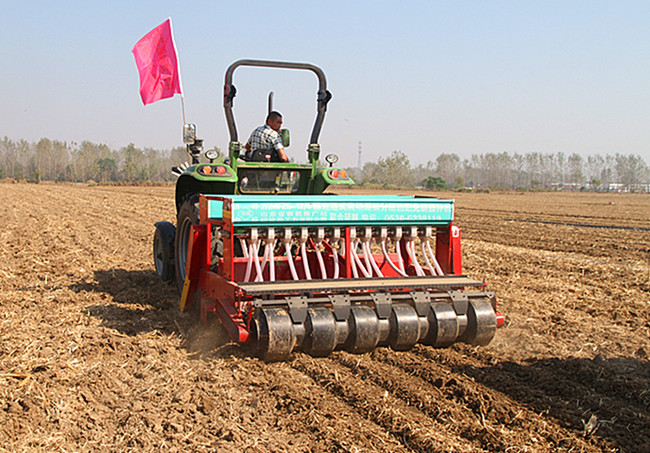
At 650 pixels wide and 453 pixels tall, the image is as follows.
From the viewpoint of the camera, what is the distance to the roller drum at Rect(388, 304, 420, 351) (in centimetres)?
422

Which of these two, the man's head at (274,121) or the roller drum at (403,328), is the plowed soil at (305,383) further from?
the man's head at (274,121)

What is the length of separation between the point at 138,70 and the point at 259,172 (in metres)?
3.85

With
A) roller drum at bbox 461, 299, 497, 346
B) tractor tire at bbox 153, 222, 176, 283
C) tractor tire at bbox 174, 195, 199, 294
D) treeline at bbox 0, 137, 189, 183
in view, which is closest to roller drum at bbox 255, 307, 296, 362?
roller drum at bbox 461, 299, 497, 346

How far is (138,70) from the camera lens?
8.76 meters

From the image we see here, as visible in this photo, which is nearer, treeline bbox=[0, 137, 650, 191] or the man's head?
the man's head

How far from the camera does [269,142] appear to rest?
6117mm

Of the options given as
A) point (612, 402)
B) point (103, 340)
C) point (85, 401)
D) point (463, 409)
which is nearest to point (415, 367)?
point (463, 409)

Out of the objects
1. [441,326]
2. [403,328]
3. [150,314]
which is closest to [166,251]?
[150,314]

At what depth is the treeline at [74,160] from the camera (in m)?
88.8

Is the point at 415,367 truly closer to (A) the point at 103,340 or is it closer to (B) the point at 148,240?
(A) the point at 103,340

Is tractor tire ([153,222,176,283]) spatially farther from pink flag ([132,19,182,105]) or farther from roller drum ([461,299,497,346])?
roller drum ([461,299,497,346])

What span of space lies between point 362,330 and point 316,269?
69.0 inches

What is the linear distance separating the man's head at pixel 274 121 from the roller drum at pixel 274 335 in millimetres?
2639

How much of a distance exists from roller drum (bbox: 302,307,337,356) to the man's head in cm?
264
